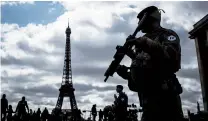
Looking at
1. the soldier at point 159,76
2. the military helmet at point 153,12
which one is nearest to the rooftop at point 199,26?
the military helmet at point 153,12

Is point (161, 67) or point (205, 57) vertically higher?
point (205, 57)

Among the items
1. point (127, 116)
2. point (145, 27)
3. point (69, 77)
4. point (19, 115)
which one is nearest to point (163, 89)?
point (145, 27)

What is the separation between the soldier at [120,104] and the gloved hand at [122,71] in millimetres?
8575

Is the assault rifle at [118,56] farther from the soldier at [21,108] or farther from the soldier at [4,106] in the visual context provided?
the soldier at [21,108]

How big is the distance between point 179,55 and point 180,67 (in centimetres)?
18

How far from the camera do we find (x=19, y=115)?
64.9 feet

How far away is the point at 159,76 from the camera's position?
3.76 m

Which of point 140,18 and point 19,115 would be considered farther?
point 19,115

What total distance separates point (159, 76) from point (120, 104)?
9660 millimetres

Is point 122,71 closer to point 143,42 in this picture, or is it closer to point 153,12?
point 143,42

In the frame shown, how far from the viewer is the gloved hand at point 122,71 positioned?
4.08 m

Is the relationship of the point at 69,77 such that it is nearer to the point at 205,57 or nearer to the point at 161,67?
the point at 205,57

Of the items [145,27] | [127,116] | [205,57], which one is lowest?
[127,116]

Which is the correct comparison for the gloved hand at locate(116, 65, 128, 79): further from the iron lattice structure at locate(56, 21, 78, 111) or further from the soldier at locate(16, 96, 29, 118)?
the iron lattice structure at locate(56, 21, 78, 111)
